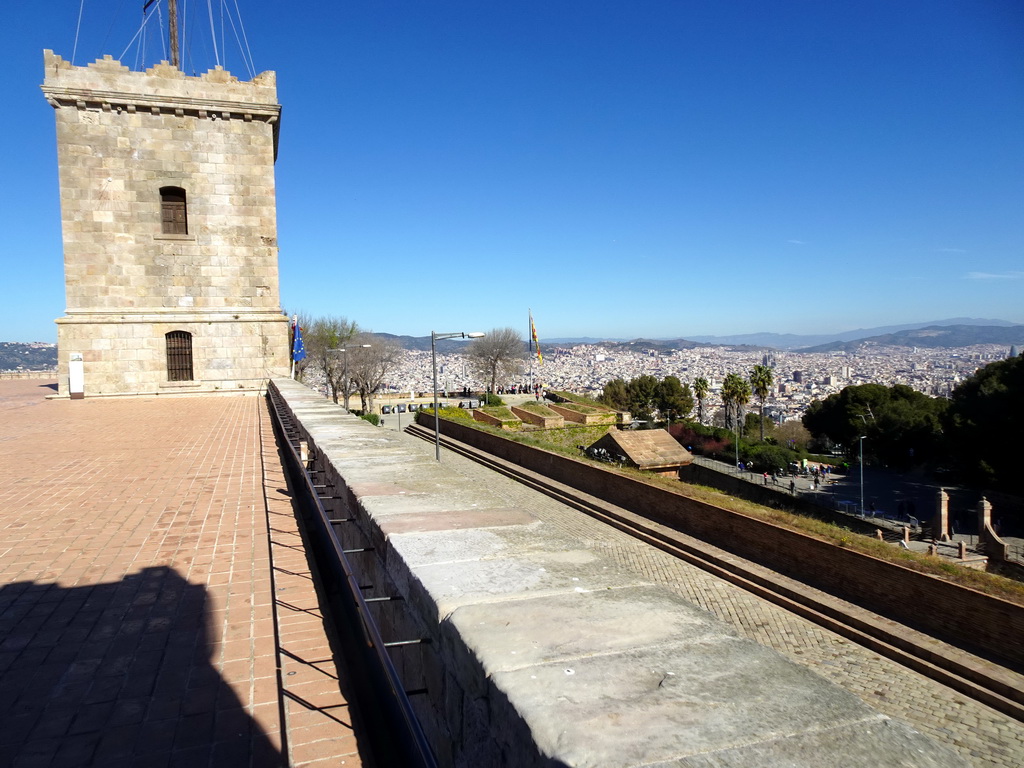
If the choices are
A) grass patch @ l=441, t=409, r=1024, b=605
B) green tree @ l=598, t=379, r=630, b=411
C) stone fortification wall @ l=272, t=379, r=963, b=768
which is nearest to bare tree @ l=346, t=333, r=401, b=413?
green tree @ l=598, t=379, r=630, b=411

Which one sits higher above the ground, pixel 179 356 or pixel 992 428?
pixel 179 356

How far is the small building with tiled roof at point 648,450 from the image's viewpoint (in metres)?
23.2

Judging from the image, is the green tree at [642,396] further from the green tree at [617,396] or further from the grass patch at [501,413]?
the grass patch at [501,413]

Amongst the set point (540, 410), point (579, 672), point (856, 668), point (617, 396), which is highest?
point (579, 672)

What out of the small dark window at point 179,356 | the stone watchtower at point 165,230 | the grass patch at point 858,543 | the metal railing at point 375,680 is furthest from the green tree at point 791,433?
the metal railing at point 375,680

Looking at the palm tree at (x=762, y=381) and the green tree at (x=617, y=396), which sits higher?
the palm tree at (x=762, y=381)

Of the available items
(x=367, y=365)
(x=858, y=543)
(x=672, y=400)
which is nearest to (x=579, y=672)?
(x=858, y=543)

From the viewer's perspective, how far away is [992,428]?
86.0 feet

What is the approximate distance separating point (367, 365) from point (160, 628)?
Answer: 134ft

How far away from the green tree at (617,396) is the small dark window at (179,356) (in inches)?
1583

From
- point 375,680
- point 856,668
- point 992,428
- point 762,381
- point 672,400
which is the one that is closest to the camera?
point 375,680

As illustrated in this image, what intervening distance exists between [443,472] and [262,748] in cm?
195

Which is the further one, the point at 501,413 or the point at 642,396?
the point at 642,396

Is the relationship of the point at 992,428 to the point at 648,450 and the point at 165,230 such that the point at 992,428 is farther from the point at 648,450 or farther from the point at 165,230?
the point at 165,230
